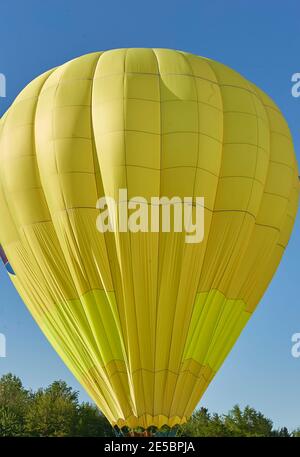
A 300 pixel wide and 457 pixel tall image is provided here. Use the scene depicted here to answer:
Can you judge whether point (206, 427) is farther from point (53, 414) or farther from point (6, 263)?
point (6, 263)

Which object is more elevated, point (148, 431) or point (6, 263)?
point (6, 263)

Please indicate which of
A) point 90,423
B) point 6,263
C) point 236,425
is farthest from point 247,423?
point 6,263

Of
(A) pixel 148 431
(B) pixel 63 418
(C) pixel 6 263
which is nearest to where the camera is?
(A) pixel 148 431

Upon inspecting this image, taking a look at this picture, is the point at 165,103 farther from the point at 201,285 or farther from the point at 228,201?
the point at 201,285

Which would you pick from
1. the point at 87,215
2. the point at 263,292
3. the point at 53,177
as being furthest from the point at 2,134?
the point at 263,292

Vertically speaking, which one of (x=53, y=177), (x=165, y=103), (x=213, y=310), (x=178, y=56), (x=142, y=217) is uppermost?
(x=178, y=56)
